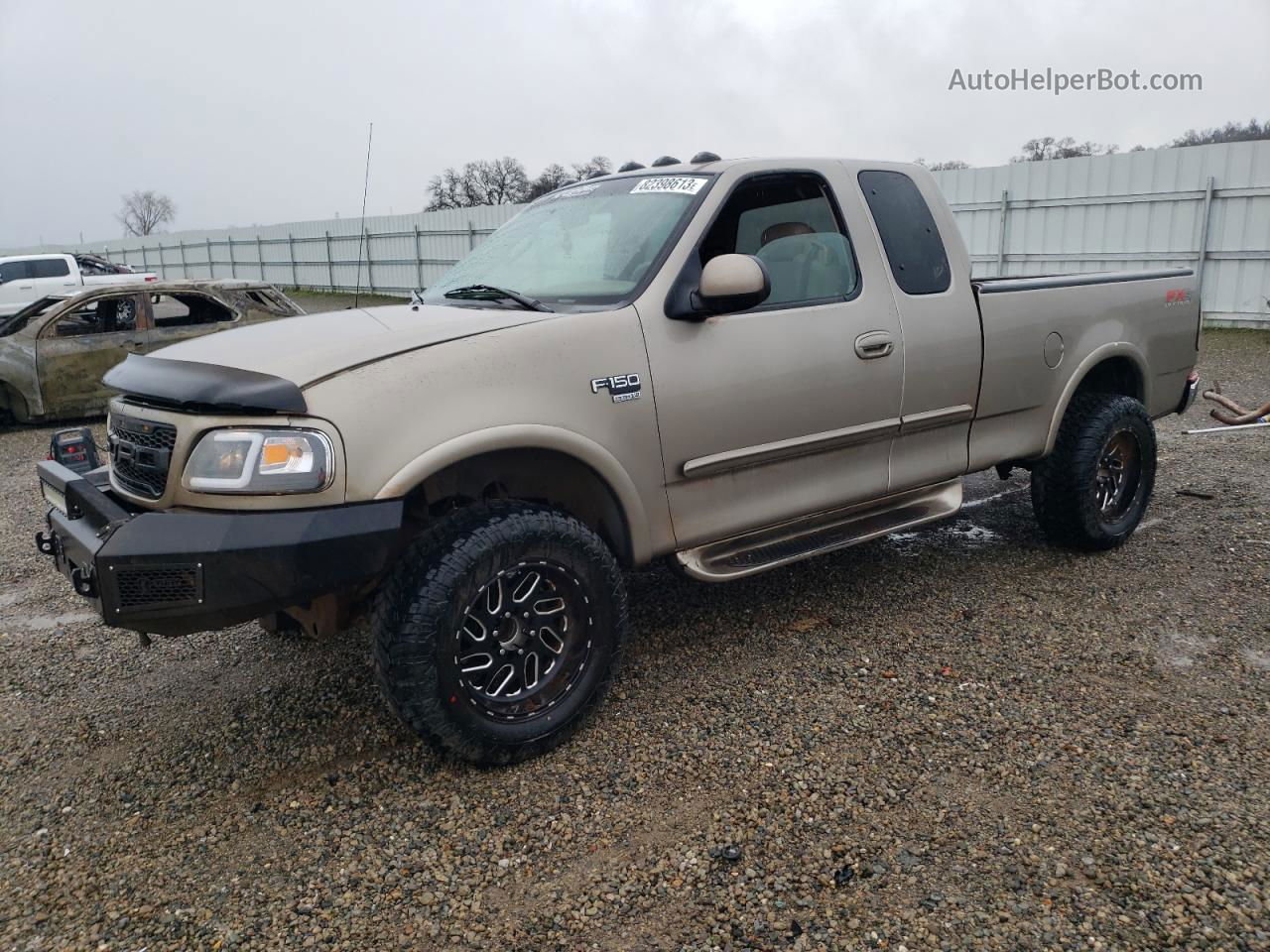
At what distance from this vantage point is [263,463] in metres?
2.59

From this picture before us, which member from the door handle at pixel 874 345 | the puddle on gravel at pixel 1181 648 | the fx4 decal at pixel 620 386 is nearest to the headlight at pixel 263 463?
the fx4 decal at pixel 620 386

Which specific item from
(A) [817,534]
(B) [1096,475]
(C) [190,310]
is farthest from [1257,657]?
(C) [190,310]

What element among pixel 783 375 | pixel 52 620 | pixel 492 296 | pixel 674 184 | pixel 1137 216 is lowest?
pixel 52 620

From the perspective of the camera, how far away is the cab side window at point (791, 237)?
3661 millimetres

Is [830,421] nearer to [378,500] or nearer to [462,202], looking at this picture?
[378,500]

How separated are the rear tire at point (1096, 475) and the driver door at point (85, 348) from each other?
28.2ft

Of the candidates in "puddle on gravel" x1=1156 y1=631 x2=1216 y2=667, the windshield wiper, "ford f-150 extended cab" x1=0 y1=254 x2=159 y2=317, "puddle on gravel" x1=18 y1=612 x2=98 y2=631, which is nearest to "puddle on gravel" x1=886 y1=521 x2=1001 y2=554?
"puddle on gravel" x1=1156 y1=631 x2=1216 y2=667

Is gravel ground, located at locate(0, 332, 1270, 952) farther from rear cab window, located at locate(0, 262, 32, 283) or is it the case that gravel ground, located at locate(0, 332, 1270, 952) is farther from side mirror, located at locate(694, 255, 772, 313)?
rear cab window, located at locate(0, 262, 32, 283)

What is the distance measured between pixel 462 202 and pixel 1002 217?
20.7m

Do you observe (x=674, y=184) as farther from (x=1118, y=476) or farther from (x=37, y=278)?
(x=37, y=278)

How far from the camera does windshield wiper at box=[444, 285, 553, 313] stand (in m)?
3.32

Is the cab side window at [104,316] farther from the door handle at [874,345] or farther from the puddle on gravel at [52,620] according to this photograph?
the door handle at [874,345]

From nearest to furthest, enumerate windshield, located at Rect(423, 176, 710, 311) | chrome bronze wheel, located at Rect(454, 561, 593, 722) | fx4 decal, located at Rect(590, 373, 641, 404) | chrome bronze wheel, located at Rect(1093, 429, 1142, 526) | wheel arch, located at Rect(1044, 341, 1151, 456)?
chrome bronze wheel, located at Rect(454, 561, 593, 722), fx4 decal, located at Rect(590, 373, 641, 404), windshield, located at Rect(423, 176, 710, 311), wheel arch, located at Rect(1044, 341, 1151, 456), chrome bronze wheel, located at Rect(1093, 429, 1142, 526)

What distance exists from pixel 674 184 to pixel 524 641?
6.13ft
